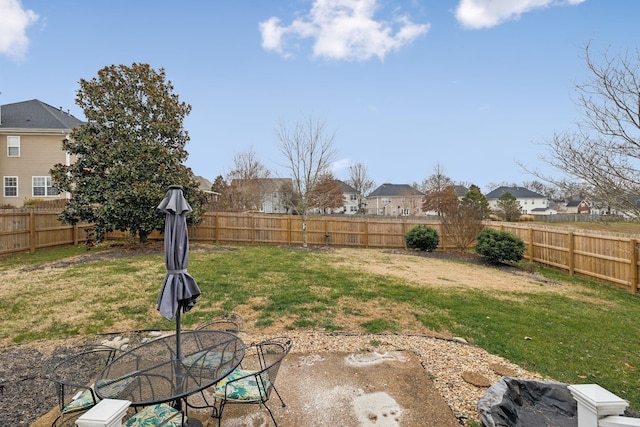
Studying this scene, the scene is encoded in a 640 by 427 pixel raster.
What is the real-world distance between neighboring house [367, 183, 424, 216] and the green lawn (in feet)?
119

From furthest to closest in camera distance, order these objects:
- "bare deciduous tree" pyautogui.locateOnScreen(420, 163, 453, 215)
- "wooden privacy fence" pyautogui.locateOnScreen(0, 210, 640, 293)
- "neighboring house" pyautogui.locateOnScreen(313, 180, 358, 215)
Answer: "neighboring house" pyautogui.locateOnScreen(313, 180, 358, 215) < "bare deciduous tree" pyautogui.locateOnScreen(420, 163, 453, 215) < "wooden privacy fence" pyautogui.locateOnScreen(0, 210, 640, 293)

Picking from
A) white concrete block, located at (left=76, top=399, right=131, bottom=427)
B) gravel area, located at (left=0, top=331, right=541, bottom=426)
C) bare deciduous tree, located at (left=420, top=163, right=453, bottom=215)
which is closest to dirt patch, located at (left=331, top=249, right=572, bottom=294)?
gravel area, located at (left=0, top=331, right=541, bottom=426)

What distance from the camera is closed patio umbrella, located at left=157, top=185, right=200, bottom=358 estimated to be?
264 centimetres

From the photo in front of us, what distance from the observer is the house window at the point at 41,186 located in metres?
18.5

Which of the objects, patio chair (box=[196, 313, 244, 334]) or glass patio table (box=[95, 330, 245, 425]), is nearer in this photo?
glass patio table (box=[95, 330, 245, 425])

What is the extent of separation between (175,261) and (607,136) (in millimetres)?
5439

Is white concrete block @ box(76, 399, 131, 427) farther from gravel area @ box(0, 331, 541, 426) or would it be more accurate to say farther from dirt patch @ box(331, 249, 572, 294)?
dirt patch @ box(331, 249, 572, 294)

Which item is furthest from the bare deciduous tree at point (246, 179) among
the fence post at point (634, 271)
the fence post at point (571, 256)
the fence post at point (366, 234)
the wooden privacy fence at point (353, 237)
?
the fence post at point (634, 271)

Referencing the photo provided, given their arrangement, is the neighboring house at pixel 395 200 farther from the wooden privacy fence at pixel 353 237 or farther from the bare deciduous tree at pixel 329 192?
the wooden privacy fence at pixel 353 237

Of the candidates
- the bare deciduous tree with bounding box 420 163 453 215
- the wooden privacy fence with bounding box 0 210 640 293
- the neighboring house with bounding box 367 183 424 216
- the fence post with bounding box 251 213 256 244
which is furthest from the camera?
the neighboring house with bounding box 367 183 424 216

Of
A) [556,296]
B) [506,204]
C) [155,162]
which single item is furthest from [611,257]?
[506,204]

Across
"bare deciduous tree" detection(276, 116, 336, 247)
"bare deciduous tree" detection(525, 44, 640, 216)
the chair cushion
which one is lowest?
the chair cushion

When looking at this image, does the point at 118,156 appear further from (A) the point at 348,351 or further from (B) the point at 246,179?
(B) the point at 246,179

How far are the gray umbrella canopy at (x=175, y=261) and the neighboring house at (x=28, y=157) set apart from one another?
824 inches
